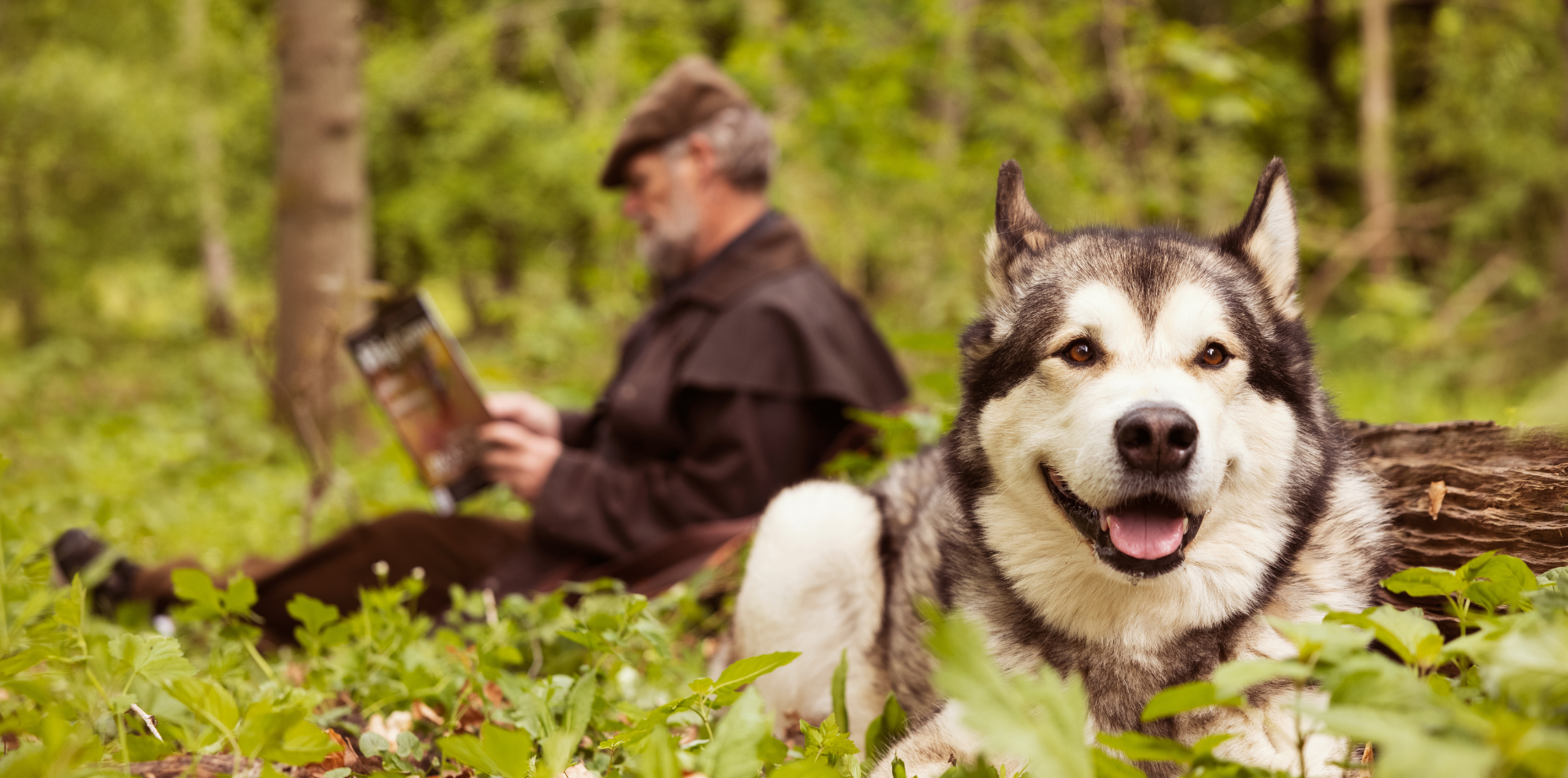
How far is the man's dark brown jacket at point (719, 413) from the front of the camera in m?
3.86

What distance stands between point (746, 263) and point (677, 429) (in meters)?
0.84

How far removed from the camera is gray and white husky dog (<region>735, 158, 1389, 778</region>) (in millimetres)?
1832

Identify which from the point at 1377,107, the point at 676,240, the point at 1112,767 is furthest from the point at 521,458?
the point at 1377,107

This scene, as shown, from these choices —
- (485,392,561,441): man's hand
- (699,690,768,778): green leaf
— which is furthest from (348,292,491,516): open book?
(699,690,768,778): green leaf

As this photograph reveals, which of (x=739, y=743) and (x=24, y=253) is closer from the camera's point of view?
(x=739, y=743)

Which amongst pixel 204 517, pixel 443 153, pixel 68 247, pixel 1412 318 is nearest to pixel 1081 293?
pixel 204 517

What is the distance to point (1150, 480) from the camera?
5.90 ft

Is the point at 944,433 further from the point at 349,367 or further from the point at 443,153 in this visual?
the point at 443,153

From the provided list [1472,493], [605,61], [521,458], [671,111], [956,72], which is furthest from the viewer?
[605,61]

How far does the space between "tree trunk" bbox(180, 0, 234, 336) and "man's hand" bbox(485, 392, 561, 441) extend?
10272 millimetres

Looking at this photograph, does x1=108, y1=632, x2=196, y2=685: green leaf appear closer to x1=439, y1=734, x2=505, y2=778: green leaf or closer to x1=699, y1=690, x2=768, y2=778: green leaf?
x1=439, y1=734, x2=505, y2=778: green leaf

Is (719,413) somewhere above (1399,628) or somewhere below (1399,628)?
above

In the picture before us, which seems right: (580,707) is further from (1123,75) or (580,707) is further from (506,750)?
(1123,75)

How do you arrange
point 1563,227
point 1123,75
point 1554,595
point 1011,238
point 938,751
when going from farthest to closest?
point 1563,227, point 1123,75, point 1011,238, point 938,751, point 1554,595
